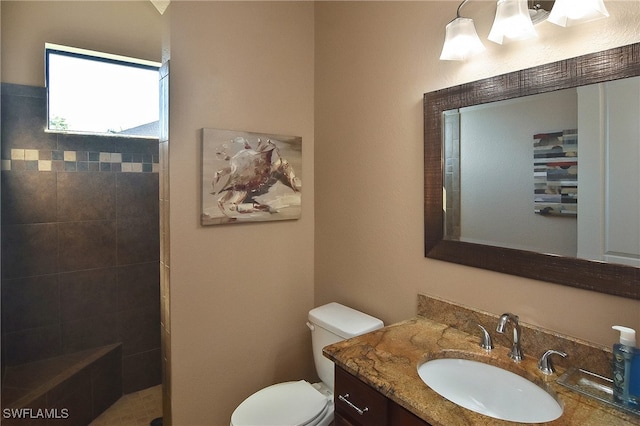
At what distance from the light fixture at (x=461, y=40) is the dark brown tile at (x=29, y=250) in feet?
8.83

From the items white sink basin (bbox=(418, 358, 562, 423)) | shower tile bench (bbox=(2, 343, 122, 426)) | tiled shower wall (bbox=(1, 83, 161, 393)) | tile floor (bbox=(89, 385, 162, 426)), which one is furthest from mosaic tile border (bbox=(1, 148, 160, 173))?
white sink basin (bbox=(418, 358, 562, 423))

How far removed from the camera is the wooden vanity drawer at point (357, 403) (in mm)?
1123

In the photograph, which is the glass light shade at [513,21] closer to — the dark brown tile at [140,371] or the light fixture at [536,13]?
the light fixture at [536,13]

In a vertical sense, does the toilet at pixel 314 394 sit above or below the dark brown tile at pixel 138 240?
below

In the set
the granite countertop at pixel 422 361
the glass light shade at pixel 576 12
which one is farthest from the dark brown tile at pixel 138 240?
the glass light shade at pixel 576 12

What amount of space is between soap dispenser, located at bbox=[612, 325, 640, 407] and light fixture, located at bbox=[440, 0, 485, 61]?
1056 millimetres

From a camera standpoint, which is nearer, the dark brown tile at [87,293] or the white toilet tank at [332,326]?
the white toilet tank at [332,326]

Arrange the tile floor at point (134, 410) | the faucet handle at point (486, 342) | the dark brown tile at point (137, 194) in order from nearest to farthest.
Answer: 1. the faucet handle at point (486, 342)
2. the tile floor at point (134, 410)
3. the dark brown tile at point (137, 194)

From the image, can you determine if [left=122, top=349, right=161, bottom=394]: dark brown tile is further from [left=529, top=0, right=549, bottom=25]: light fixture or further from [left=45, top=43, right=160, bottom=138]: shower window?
[left=529, top=0, right=549, bottom=25]: light fixture

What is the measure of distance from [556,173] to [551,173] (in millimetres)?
15

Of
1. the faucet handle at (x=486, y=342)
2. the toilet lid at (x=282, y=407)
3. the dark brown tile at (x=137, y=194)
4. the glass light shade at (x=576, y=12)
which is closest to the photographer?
the glass light shade at (x=576, y=12)

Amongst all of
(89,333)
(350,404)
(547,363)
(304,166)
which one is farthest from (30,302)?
(547,363)

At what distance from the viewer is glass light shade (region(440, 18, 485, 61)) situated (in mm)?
1354

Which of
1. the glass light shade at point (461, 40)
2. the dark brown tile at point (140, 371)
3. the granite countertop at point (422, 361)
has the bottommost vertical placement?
the dark brown tile at point (140, 371)
